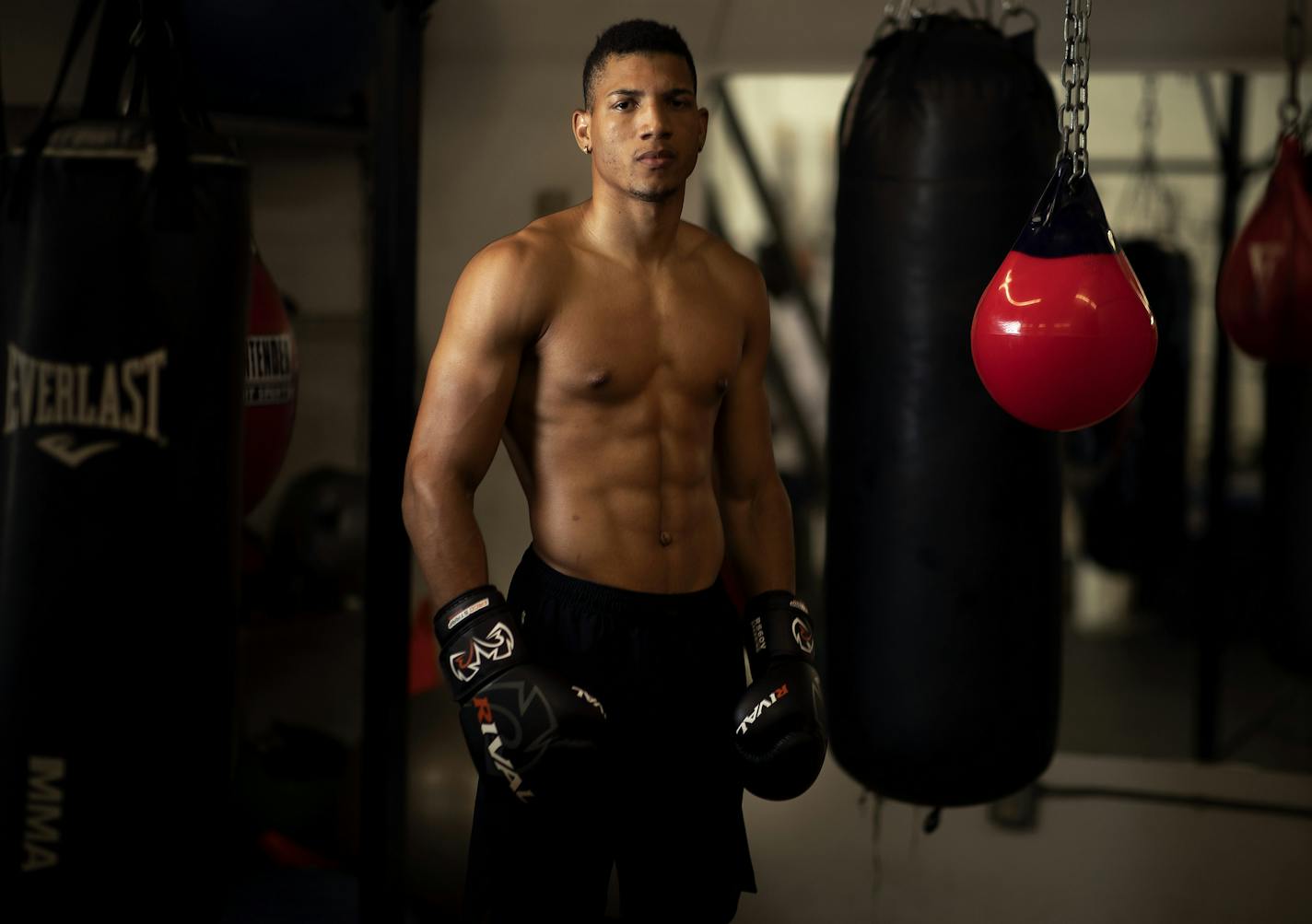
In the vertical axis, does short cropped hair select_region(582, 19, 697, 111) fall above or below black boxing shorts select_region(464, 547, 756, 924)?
above

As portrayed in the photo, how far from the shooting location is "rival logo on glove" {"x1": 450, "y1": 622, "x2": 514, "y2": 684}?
4.96 ft

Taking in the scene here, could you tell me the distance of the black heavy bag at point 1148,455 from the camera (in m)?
3.26

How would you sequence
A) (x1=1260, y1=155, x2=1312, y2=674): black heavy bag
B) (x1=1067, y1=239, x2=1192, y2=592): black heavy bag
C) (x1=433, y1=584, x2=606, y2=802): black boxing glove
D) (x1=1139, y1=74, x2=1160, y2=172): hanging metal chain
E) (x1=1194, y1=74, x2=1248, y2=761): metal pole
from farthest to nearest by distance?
(x1=1139, y1=74, x2=1160, y2=172): hanging metal chain → (x1=1194, y1=74, x2=1248, y2=761): metal pole → (x1=1067, y1=239, x2=1192, y2=592): black heavy bag → (x1=1260, y1=155, x2=1312, y2=674): black heavy bag → (x1=433, y1=584, x2=606, y2=802): black boxing glove

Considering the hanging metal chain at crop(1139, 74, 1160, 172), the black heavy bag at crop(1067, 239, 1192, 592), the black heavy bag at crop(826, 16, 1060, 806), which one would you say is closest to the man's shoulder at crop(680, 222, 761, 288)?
the black heavy bag at crop(826, 16, 1060, 806)

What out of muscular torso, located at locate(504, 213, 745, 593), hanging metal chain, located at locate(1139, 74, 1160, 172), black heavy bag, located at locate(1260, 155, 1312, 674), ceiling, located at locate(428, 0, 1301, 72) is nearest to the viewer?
muscular torso, located at locate(504, 213, 745, 593)

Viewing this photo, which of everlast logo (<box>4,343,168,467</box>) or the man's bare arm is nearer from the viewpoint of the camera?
everlast logo (<box>4,343,168,467</box>)

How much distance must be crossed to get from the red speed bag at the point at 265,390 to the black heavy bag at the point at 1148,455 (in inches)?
84.1

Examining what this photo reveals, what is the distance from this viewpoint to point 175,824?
1368mm

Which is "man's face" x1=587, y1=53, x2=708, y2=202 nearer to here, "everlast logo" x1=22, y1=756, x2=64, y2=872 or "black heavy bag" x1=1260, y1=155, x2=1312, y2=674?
"everlast logo" x1=22, y1=756, x2=64, y2=872

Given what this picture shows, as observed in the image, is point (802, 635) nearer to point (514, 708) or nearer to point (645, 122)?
point (514, 708)

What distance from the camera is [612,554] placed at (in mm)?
1619

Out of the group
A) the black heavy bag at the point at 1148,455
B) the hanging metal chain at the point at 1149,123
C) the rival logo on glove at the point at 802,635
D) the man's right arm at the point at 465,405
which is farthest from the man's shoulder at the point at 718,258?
the hanging metal chain at the point at 1149,123

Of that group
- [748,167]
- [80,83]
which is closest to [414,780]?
[80,83]

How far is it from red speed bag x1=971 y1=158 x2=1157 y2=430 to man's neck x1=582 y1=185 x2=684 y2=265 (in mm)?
450
